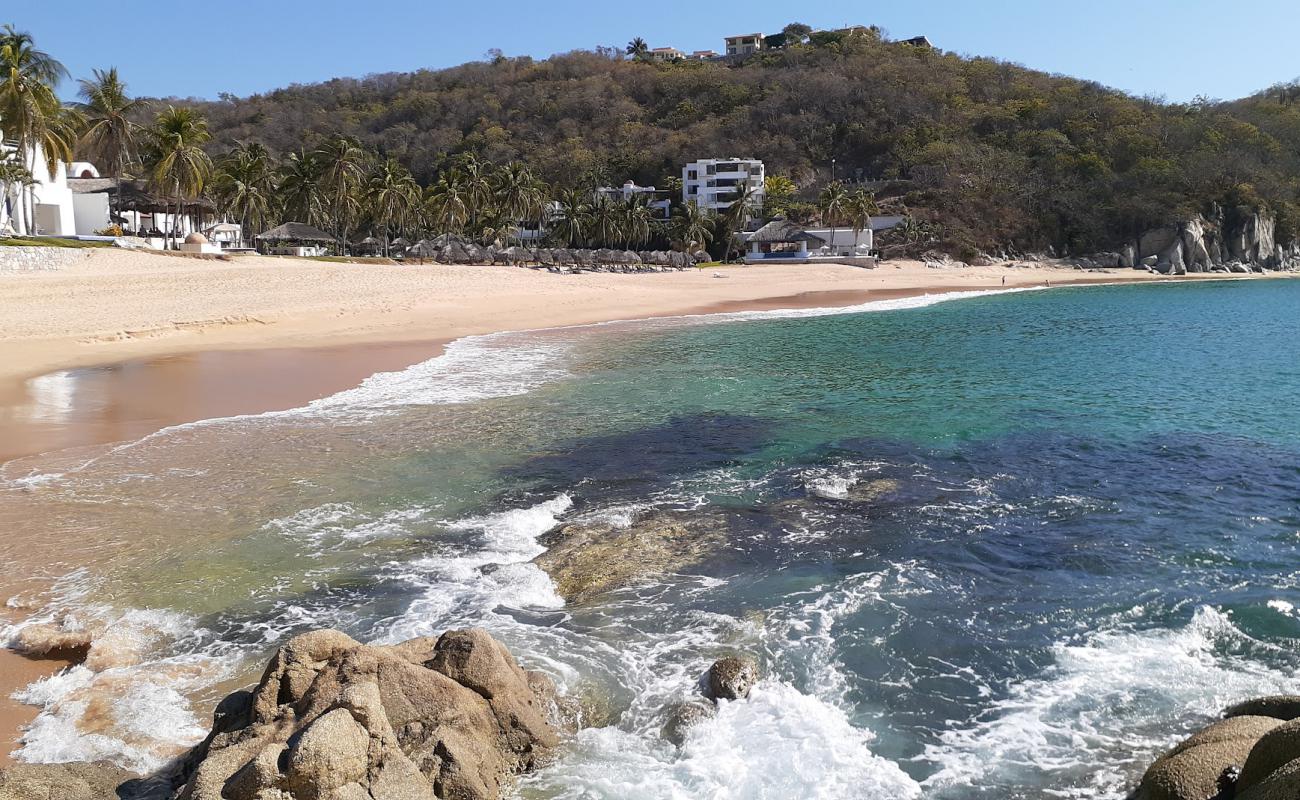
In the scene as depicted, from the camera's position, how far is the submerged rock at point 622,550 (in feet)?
32.6

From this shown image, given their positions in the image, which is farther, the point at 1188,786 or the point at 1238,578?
the point at 1238,578

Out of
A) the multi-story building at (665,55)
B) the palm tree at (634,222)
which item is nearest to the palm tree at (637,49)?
the multi-story building at (665,55)

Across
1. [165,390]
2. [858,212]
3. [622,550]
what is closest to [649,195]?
[858,212]

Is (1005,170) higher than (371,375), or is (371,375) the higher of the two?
(1005,170)

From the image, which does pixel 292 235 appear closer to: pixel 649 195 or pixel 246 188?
pixel 246 188

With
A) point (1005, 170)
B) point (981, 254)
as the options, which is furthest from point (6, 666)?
point (1005, 170)

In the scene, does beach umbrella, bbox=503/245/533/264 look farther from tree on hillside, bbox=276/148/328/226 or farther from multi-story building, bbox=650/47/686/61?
multi-story building, bbox=650/47/686/61

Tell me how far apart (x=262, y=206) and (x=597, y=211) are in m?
27.6

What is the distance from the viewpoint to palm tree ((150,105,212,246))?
167 feet

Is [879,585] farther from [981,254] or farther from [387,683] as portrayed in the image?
[981,254]

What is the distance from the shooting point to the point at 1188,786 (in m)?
5.11

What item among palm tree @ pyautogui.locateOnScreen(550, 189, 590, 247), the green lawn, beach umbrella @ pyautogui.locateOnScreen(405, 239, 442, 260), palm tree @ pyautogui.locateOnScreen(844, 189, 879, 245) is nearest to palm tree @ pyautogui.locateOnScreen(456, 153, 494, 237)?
palm tree @ pyautogui.locateOnScreen(550, 189, 590, 247)

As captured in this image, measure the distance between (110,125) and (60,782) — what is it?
64.7 metres

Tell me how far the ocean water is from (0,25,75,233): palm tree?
37.3 m
